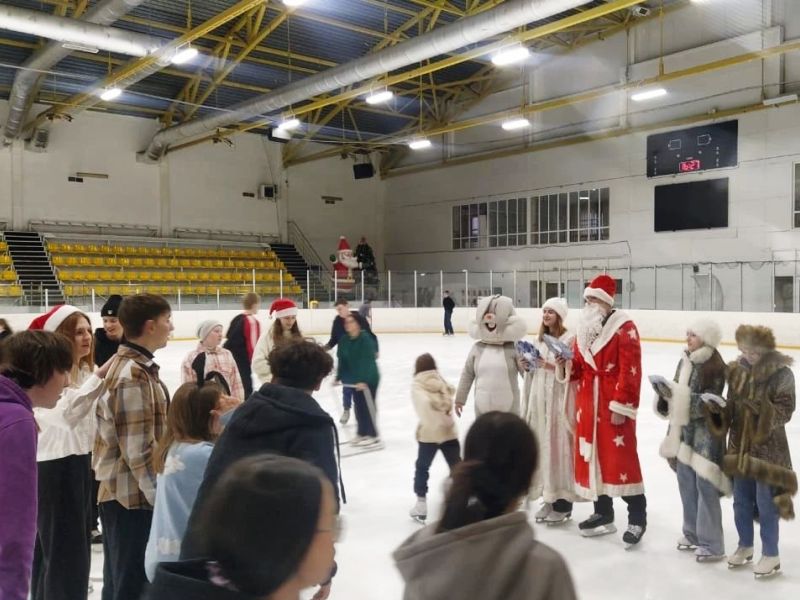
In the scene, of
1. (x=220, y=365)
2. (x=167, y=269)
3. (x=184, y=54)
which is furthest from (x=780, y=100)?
(x=167, y=269)

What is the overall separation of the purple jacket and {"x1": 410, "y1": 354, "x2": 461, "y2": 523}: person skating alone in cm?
277

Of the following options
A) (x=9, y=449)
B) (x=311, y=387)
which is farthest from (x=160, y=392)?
(x=9, y=449)

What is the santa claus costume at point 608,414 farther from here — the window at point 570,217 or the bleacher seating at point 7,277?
the window at point 570,217

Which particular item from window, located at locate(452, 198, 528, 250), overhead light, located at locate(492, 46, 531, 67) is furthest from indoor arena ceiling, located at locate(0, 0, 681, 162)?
window, located at locate(452, 198, 528, 250)

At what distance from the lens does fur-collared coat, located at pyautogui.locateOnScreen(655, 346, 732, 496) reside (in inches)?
140

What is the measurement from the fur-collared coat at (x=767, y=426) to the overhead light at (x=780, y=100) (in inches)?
636

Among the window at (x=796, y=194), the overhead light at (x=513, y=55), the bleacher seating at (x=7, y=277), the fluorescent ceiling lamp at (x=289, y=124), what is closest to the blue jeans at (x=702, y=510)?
the overhead light at (x=513, y=55)

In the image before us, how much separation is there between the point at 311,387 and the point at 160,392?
0.57 meters

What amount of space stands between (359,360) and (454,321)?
575 inches

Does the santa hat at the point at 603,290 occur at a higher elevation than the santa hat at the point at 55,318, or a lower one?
higher

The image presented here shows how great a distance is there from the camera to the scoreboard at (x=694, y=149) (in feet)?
60.0

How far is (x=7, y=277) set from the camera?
17.5 m

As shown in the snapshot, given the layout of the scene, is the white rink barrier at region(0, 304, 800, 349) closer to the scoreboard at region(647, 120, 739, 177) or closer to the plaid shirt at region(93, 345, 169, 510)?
the scoreboard at region(647, 120, 739, 177)

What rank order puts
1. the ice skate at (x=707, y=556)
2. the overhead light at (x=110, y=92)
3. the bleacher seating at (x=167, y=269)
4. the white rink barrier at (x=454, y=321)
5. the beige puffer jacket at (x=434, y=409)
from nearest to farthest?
→ 1. the ice skate at (x=707, y=556)
2. the beige puffer jacket at (x=434, y=409)
3. the overhead light at (x=110, y=92)
4. the white rink barrier at (x=454, y=321)
5. the bleacher seating at (x=167, y=269)
